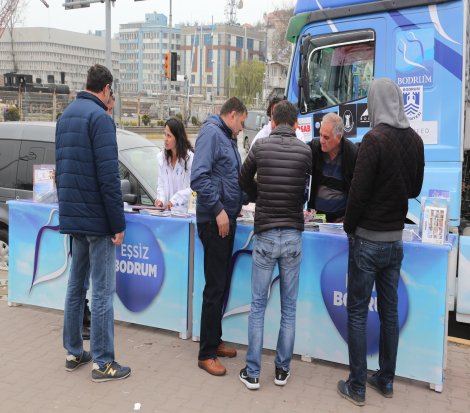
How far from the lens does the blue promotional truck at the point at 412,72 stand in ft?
18.0

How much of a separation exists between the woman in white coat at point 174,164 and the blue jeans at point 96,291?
1.27 meters

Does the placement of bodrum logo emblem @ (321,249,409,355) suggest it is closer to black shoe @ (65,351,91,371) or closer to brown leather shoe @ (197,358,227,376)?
brown leather shoe @ (197,358,227,376)

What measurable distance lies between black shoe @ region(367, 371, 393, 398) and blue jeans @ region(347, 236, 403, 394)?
0.23ft

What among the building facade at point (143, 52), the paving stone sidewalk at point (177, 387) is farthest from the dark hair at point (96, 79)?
the building facade at point (143, 52)

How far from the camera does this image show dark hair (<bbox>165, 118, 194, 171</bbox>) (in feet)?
17.8

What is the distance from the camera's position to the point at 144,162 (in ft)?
22.4

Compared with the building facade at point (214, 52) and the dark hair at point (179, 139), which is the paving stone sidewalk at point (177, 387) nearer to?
the dark hair at point (179, 139)

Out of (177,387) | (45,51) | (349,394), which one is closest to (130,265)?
(177,387)

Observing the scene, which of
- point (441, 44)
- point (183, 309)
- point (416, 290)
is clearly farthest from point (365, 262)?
point (441, 44)

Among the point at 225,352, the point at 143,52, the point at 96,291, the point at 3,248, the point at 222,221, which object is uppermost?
the point at 143,52

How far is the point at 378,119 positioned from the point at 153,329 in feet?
9.24

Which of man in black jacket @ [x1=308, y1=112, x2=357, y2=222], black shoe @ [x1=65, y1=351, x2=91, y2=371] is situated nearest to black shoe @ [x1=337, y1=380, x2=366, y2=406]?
man in black jacket @ [x1=308, y1=112, x2=357, y2=222]

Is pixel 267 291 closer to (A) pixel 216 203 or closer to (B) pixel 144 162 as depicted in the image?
(A) pixel 216 203

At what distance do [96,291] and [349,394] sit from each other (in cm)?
193
